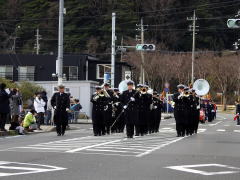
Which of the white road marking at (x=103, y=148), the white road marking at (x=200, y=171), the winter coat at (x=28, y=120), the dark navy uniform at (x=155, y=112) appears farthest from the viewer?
the dark navy uniform at (x=155, y=112)

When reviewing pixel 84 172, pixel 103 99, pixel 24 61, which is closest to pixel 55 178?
pixel 84 172

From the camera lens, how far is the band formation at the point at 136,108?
854 inches

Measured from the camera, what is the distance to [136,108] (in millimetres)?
21812

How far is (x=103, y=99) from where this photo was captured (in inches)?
906

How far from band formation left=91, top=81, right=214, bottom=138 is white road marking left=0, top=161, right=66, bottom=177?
30.9ft

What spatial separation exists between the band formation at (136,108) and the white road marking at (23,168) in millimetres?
9404

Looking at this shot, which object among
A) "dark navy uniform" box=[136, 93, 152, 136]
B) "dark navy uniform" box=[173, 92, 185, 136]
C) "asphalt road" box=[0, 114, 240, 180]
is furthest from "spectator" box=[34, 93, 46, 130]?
"asphalt road" box=[0, 114, 240, 180]

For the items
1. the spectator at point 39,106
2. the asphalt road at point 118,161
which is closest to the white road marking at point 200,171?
the asphalt road at point 118,161

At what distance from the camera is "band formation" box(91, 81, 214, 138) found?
21688mm

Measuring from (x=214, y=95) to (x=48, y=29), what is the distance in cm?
2397

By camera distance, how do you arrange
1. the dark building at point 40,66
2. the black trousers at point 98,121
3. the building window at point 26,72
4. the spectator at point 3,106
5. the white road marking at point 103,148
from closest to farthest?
the white road marking at point 103,148 < the spectator at point 3,106 < the black trousers at point 98,121 < the dark building at point 40,66 < the building window at point 26,72

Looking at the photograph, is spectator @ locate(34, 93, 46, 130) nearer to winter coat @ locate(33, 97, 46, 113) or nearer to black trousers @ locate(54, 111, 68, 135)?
winter coat @ locate(33, 97, 46, 113)

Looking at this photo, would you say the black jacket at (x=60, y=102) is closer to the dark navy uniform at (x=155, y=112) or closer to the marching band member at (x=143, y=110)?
the marching band member at (x=143, y=110)

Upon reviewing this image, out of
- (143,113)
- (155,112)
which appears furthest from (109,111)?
(155,112)
